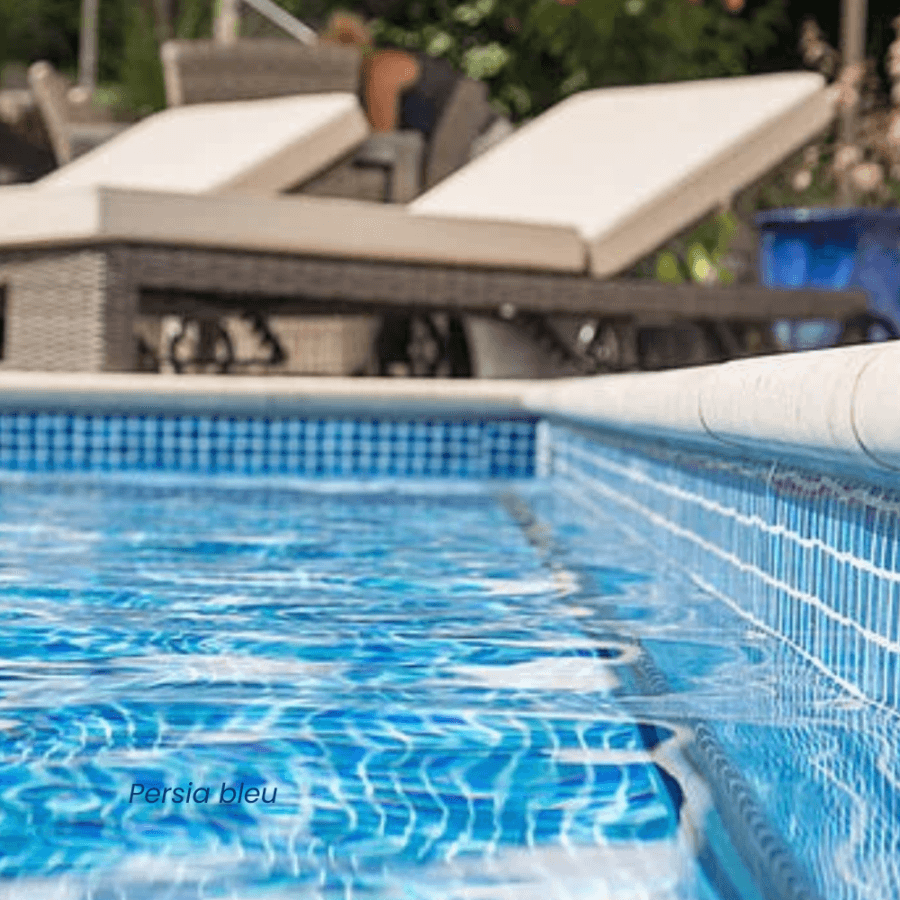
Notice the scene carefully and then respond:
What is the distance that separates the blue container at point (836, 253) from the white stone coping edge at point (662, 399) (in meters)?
2.82

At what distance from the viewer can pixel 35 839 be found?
6.11 feet

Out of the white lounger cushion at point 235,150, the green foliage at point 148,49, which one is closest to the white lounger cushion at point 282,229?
the white lounger cushion at point 235,150

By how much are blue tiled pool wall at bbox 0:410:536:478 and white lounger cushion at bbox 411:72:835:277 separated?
1080mm

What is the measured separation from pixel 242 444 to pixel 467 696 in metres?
4.72

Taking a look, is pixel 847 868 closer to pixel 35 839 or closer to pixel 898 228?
pixel 35 839

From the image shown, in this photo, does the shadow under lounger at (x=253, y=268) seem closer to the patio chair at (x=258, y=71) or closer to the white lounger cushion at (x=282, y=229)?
the white lounger cushion at (x=282, y=229)

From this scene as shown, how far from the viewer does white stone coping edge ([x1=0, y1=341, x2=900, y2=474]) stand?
90.7 inches

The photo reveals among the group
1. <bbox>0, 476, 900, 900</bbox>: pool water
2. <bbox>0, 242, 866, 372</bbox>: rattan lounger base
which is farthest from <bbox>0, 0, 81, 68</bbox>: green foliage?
<bbox>0, 476, 900, 900</bbox>: pool water

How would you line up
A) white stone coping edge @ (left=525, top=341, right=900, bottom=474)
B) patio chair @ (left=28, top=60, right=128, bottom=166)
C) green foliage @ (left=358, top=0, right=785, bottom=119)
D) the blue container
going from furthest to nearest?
1. green foliage @ (left=358, top=0, right=785, bottom=119)
2. patio chair @ (left=28, top=60, right=128, bottom=166)
3. the blue container
4. white stone coping edge @ (left=525, top=341, right=900, bottom=474)

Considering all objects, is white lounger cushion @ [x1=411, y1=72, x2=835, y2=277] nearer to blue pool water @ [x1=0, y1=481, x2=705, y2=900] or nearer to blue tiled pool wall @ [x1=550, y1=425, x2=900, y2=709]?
blue tiled pool wall @ [x1=550, y1=425, x2=900, y2=709]

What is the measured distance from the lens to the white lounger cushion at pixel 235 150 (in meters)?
8.44

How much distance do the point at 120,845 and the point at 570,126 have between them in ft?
25.6

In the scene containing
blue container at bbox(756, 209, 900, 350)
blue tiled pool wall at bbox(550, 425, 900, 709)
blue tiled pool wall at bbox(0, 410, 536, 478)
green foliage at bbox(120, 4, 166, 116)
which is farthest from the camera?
green foliage at bbox(120, 4, 166, 116)

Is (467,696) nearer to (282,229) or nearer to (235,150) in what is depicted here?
(282,229)
